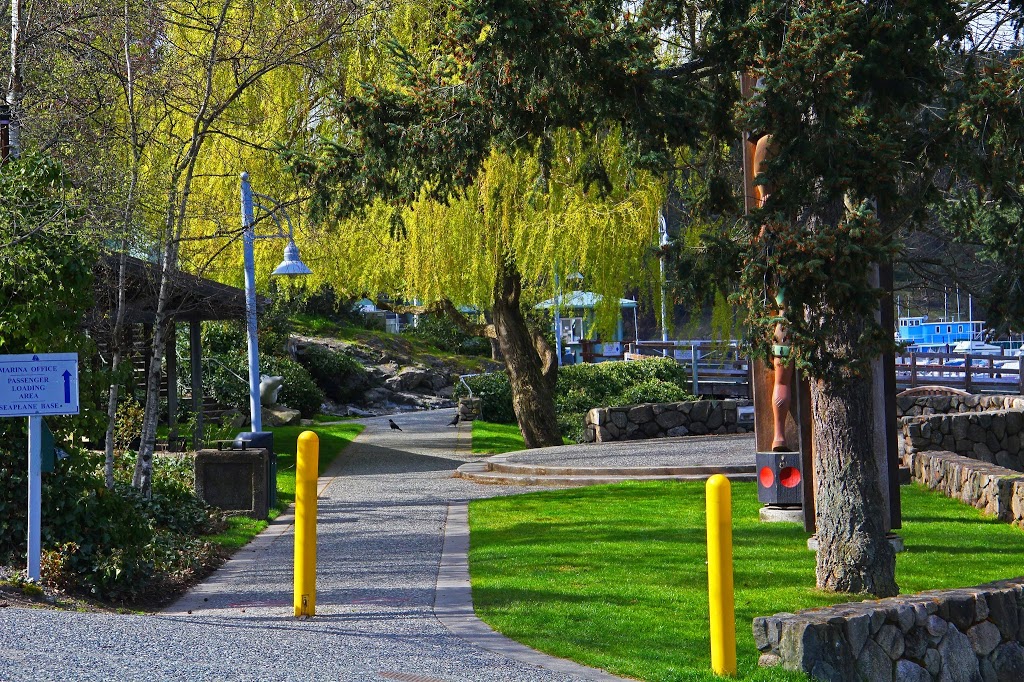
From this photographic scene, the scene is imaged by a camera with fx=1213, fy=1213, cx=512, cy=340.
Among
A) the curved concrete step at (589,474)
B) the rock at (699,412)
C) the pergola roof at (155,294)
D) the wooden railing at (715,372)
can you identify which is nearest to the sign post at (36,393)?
the pergola roof at (155,294)

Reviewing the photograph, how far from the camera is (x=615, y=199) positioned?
739 inches

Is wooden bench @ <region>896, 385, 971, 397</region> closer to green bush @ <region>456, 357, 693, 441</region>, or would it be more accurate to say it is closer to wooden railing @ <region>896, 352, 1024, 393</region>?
green bush @ <region>456, 357, 693, 441</region>

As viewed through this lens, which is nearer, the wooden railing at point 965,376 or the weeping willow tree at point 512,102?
the weeping willow tree at point 512,102

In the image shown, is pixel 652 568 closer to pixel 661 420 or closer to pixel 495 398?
pixel 661 420

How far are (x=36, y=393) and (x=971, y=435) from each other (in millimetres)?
Answer: 13945

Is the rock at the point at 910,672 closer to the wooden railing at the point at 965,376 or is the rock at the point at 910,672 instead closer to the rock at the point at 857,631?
the rock at the point at 857,631

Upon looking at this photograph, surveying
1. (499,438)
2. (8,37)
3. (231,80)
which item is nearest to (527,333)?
(499,438)

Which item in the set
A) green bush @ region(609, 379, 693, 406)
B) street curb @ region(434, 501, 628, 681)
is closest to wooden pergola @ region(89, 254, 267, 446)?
street curb @ region(434, 501, 628, 681)

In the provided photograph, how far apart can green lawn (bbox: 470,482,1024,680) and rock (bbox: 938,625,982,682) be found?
1.08 meters

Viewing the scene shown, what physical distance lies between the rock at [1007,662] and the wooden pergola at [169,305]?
27.2ft

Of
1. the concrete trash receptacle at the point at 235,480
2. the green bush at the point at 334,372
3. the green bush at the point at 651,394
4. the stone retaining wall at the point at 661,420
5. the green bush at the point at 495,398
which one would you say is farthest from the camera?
the green bush at the point at 334,372

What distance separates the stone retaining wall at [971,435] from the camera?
17.2 meters

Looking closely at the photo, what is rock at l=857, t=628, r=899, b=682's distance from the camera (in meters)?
6.52

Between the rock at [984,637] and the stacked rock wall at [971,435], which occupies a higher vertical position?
the stacked rock wall at [971,435]
